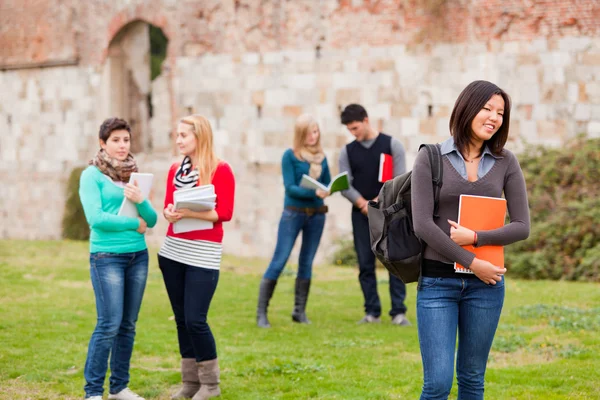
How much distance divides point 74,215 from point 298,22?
746cm

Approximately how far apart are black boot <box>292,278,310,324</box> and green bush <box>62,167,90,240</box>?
11.9m

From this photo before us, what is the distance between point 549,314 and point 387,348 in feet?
8.46

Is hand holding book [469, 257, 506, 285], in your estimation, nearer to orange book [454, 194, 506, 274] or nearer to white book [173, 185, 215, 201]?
orange book [454, 194, 506, 274]

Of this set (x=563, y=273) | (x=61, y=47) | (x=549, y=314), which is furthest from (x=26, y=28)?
(x=549, y=314)

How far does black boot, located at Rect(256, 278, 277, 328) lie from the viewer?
408 inches

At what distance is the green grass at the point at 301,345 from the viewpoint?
24.8ft

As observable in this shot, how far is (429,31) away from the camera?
17.0 meters

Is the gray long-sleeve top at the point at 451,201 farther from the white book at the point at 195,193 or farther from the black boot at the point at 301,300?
the black boot at the point at 301,300

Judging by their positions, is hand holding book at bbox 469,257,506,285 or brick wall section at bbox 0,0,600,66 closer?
hand holding book at bbox 469,257,506,285

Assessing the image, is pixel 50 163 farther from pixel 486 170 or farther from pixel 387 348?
pixel 486 170

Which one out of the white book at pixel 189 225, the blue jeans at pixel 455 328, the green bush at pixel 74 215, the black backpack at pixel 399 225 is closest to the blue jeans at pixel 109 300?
the white book at pixel 189 225

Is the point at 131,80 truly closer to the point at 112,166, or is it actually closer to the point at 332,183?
the point at 332,183

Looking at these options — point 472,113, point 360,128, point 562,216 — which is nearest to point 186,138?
point 472,113

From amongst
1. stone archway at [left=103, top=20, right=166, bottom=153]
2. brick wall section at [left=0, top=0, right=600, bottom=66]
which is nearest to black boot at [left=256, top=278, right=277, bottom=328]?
brick wall section at [left=0, top=0, right=600, bottom=66]
